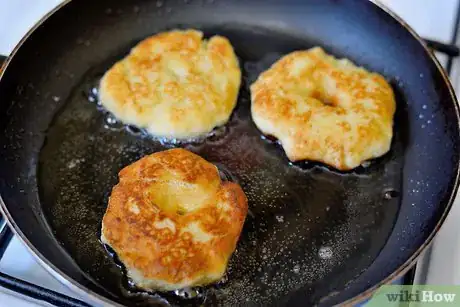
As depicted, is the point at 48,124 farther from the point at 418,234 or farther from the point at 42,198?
the point at 418,234

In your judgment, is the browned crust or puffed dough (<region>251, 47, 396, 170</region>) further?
puffed dough (<region>251, 47, 396, 170</region>)

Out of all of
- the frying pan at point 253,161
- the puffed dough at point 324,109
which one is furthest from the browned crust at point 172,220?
the puffed dough at point 324,109

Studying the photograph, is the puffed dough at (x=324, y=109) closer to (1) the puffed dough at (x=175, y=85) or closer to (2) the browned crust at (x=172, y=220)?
(1) the puffed dough at (x=175, y=85)

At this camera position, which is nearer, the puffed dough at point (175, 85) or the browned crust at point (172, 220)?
the browned crust at point (172, 220)

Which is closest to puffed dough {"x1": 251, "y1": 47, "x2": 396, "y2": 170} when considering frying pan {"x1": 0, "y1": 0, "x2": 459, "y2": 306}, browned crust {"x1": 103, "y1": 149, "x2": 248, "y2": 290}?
frying pan {"x1": 0, "y1": 0, "x2": 459, "y2": 306}

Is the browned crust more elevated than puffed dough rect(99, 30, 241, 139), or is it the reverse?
puffed dough rect(99, 30, 241, 139)

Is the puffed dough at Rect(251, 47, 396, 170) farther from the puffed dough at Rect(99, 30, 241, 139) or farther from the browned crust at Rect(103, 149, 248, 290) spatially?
the browned crust at Rect(103, 149, 248, 290)

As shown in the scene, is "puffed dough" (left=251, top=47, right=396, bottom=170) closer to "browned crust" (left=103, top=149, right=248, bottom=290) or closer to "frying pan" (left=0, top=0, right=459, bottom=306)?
"frying pan" (left=0, top=0, right=459, bottom=306)

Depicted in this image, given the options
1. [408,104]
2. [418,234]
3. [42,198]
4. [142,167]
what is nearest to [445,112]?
[408,104]

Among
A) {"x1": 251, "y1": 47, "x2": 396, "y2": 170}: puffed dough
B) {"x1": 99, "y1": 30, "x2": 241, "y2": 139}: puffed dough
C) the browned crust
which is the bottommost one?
the browned crust

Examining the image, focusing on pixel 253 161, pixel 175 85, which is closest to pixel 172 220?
pixel 253 161
